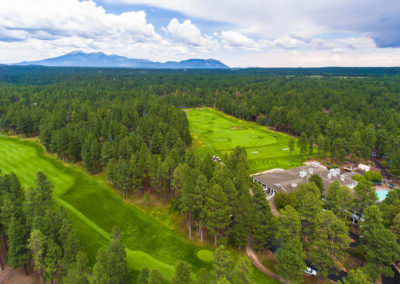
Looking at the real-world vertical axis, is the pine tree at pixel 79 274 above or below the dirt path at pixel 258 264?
above

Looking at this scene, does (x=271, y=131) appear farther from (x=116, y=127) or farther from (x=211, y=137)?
(x=116, y=127)

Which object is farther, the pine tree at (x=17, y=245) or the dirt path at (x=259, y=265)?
the dirt path at (x=259, y=265)

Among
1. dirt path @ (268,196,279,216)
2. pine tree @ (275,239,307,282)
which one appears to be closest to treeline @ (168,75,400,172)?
dirt path @ (268,196,279,216)

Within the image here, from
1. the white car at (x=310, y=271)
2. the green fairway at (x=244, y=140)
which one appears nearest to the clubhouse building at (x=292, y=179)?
the green fairway at (x=244, y=140)

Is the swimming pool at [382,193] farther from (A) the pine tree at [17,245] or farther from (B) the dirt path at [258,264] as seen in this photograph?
(A) the pine tree at [17,245]

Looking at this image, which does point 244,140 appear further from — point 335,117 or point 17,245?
point 17,245

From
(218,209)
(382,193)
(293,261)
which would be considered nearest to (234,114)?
(382,193)

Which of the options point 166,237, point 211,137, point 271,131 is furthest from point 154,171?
point 271,131
